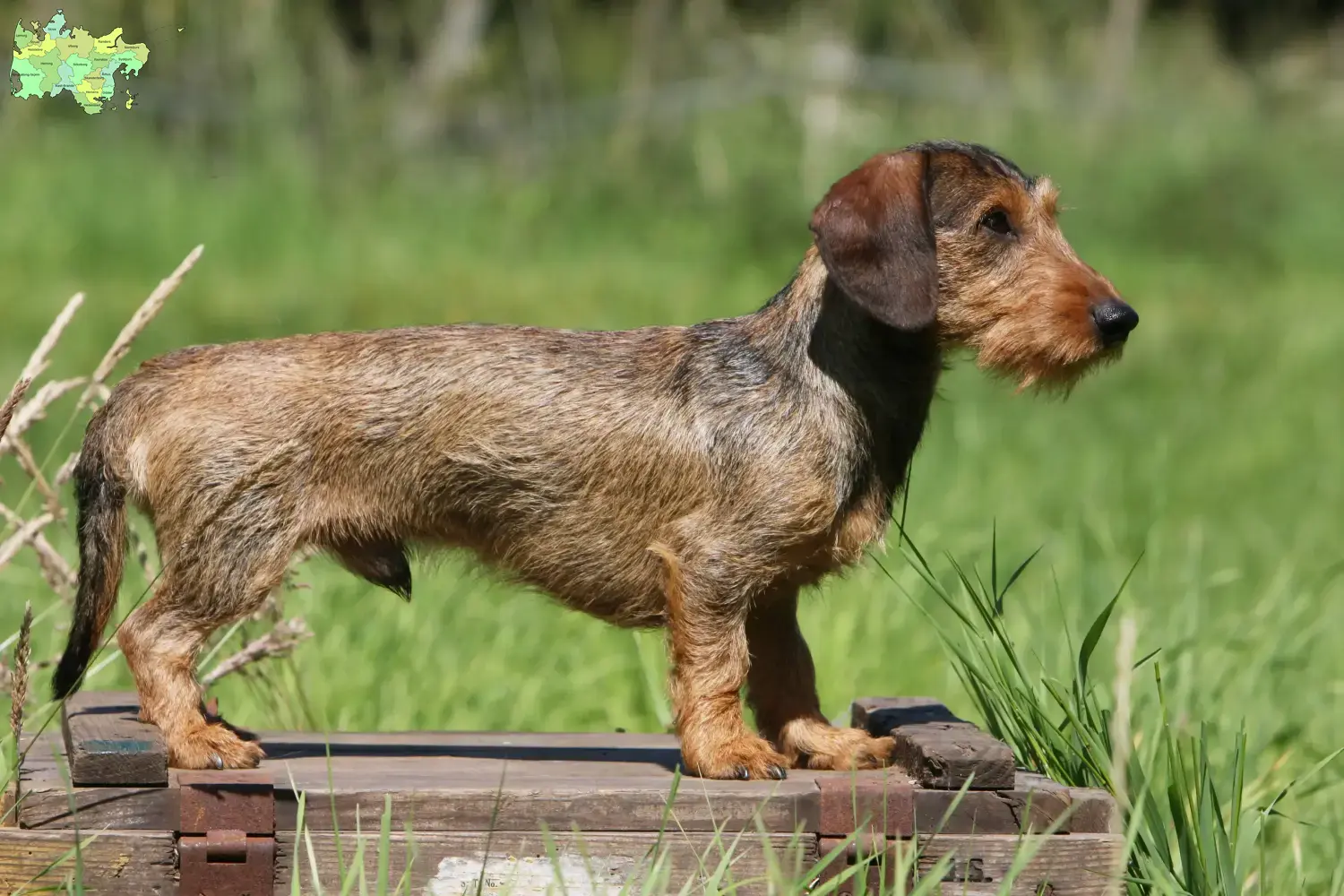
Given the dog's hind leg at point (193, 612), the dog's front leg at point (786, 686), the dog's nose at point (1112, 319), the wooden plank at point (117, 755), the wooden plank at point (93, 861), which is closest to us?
the wooden plank at point (93, 861)

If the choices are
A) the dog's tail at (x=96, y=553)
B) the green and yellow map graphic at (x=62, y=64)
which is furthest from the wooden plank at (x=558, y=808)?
the green and yellow map graphic at (x=62, y=64)

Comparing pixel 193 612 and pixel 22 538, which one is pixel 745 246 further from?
pixel 193 612

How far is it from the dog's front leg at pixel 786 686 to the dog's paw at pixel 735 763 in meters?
0.32

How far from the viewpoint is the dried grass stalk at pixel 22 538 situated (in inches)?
172

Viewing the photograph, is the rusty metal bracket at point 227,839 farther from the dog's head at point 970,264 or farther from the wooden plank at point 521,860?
the dog's head at point 970,264

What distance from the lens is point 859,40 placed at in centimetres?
1656

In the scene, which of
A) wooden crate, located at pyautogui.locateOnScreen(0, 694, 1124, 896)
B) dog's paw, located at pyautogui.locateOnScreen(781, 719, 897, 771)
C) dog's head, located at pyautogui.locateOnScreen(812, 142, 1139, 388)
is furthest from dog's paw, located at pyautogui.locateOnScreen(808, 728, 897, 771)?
dog's head, located at pyautogui.locateOnScreen(812, 142, 1139, 388)

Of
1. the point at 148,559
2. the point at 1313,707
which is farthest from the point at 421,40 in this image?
the point at 1313,707

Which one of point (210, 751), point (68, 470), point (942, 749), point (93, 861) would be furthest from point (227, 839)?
point (942, 749)

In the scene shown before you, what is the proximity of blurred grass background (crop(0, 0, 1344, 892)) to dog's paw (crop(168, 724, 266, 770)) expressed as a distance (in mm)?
846

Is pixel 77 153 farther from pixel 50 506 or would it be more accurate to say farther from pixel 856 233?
pixel 856 233

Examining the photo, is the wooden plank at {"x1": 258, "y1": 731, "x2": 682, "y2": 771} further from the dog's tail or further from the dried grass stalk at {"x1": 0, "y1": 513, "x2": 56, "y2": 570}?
the dried grass stalk at {"x1": 0, "y1": 513, "x2": 56, "y2": 570}

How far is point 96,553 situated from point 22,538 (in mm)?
298

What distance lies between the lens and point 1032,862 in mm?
3941
